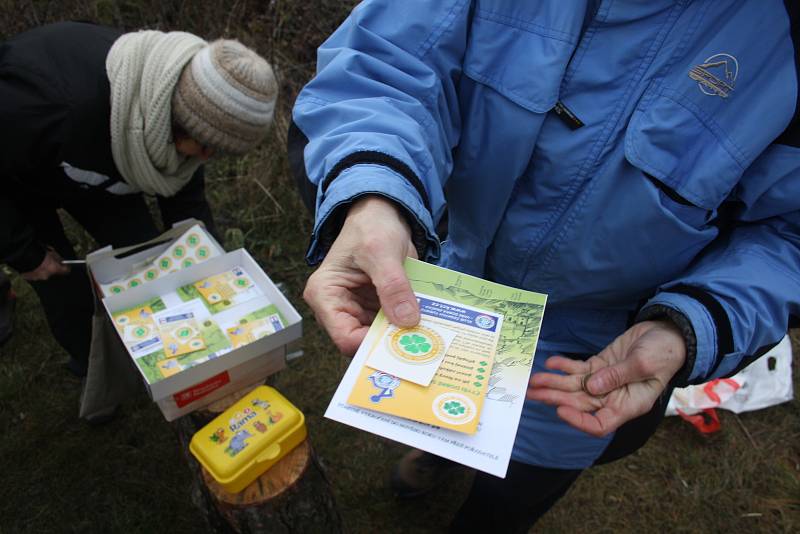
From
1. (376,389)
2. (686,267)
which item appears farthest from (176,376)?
(686,267)

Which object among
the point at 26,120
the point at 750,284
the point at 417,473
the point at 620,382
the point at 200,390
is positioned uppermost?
the point at 750,284

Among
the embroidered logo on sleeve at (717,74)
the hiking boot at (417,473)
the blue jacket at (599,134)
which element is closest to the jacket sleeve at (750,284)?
the blue jacket at (599,134)

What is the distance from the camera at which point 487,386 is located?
100cm

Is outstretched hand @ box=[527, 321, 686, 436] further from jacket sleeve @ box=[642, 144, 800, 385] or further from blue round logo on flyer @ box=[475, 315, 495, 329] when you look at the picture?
blue round logo on flyer @ box=[475, 315, 495, 329]

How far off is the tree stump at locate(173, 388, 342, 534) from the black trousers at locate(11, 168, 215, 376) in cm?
93

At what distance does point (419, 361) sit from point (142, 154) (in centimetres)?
153

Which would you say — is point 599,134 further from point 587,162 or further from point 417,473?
point 417,473

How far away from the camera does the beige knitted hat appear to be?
189 cm

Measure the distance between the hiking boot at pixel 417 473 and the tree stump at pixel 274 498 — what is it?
50cm

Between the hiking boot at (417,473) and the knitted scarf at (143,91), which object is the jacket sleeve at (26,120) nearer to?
the knitted scarf at (143,91)

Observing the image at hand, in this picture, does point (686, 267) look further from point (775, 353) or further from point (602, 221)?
point (775, 353)

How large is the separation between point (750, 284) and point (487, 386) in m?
0.63

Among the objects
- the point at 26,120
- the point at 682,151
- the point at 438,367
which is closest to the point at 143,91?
the point at 26,120

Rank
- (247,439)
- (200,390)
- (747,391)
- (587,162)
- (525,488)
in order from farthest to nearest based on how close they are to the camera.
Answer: (747,391) → (200,390) → (247,439) → (525,488) → (587,162)
